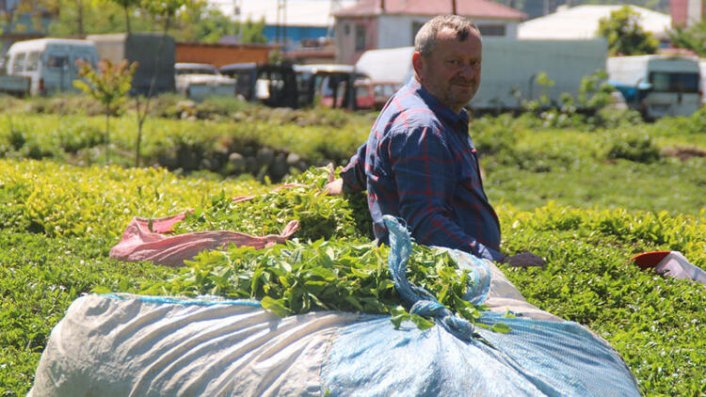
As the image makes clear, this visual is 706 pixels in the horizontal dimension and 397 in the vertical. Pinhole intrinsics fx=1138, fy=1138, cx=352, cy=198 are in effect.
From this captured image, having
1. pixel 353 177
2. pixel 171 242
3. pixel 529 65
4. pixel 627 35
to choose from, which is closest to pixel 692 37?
pixel 627 35

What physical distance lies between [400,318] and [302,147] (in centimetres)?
1288

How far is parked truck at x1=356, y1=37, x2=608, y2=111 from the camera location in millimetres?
28594

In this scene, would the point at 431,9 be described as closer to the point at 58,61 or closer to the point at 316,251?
the point at 58,61

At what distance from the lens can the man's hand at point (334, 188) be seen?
19.1ft

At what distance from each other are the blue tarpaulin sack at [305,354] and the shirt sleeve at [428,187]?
2.92 feet

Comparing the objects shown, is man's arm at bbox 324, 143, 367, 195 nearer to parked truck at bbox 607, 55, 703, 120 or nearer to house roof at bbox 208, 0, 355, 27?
parked truck at bbox 607, 55, 703, 120

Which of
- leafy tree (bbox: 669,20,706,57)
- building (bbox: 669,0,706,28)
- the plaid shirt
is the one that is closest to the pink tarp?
the plaid shirt

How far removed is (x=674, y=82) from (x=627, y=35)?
64.7 ft

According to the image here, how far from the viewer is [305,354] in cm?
339

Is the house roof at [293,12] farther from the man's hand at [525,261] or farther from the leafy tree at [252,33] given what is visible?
the man's hand at [525,261]

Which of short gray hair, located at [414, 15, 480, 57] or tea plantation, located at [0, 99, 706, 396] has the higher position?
short gray hair, located at [414, 15, 480, 57]

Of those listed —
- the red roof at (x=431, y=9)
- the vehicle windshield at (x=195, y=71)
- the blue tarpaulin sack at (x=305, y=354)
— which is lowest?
the vehicle windshield at (x=195, y=71)

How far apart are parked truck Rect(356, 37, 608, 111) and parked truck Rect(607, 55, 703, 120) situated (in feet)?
7.95

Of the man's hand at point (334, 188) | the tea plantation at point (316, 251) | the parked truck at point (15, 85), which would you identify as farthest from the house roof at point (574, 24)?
the man's hand at point (334, 188)
